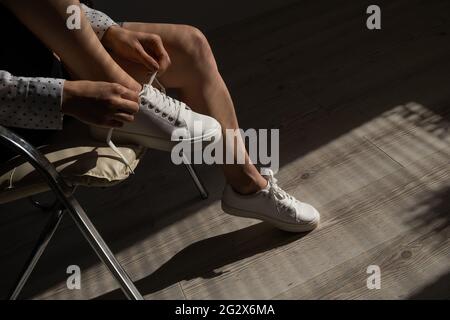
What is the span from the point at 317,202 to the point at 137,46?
28.6 inches

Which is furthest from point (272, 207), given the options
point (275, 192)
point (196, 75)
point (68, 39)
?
point (68, 39)

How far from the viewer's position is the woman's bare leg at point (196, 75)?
1225 millimetres

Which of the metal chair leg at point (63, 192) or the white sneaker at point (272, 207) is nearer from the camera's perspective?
the metal chair leg at point (63, 192)

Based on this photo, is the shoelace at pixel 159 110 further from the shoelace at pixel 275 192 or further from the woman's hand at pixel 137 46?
the shoelace at pixel 275 192

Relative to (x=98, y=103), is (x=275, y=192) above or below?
below

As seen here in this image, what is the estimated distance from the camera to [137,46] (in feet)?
3.69

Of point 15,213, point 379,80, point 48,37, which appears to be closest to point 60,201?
point 48,37

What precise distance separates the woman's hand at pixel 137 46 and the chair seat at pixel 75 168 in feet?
0.69

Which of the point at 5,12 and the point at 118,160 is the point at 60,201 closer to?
the point at 118,160

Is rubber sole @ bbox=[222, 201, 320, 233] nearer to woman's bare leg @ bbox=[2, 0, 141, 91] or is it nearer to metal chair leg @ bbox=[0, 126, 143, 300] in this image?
metal chair leg @ bbox=[0, 126, 143, 300]

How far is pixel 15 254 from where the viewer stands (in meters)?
1.57

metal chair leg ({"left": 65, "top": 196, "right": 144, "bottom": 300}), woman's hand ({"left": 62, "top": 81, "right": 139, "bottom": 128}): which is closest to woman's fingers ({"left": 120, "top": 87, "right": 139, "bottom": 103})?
woman's hand ({"left": 62, "top": 81, "right": 139, "bottom": 128})

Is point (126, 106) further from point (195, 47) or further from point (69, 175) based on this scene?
point (195, 47)

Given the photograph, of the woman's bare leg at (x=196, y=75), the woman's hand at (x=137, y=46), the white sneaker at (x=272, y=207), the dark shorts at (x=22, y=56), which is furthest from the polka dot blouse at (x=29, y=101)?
the white sneaker at (x=272, y=207)
